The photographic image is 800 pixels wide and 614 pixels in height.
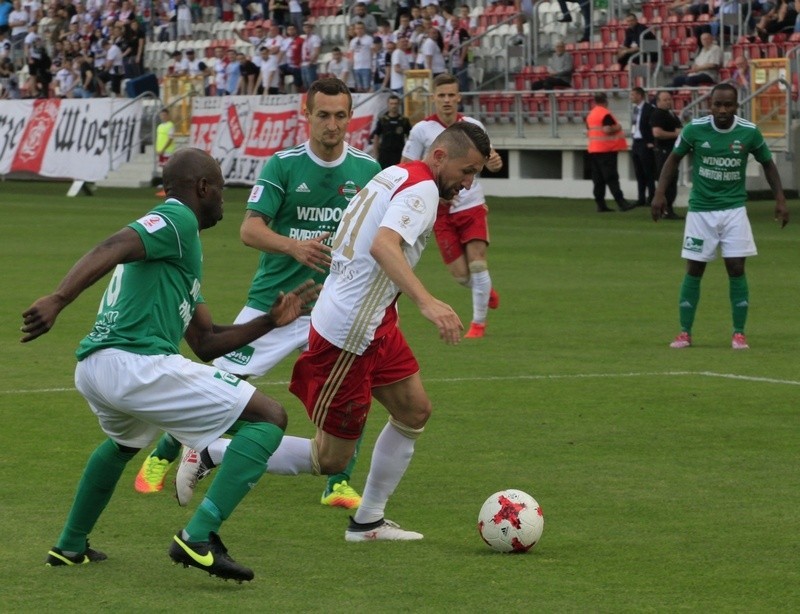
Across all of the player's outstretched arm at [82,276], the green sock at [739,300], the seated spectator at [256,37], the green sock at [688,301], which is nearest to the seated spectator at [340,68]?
the seated spectator at [256,37]

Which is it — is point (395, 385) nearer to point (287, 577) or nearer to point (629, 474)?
point (287, 577)

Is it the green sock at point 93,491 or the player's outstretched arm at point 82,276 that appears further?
the green sock at point 93,491

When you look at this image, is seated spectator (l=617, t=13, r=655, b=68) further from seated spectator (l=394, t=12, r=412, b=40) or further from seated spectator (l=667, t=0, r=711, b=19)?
seated spectator (l=394, t=12, r=412, b=40)

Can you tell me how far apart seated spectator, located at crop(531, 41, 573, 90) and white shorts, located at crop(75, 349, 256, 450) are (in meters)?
27.5

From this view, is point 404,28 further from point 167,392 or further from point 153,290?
point 167,392

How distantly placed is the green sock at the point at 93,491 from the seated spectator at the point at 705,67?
24.5 meters

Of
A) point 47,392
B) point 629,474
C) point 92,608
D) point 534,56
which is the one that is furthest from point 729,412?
point 534,56

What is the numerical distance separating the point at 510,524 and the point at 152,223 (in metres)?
1.87

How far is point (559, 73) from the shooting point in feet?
108

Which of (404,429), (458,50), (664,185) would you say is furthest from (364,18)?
(404,429)

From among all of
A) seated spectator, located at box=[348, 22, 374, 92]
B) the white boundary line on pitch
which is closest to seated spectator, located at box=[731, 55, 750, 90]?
seated spectator, located at box=[348, 22, 374, 92]

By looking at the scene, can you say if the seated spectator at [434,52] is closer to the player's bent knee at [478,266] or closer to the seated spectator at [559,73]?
the seated spectator at [559,73]

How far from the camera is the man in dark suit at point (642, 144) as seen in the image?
27625 millimetres

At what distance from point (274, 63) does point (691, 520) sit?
30132 mm
